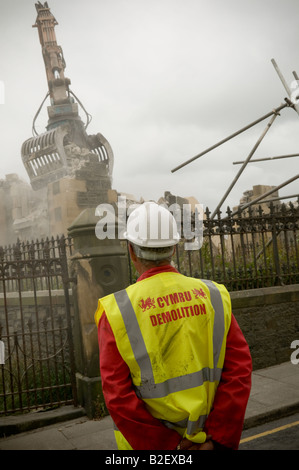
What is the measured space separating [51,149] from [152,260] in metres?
25.2

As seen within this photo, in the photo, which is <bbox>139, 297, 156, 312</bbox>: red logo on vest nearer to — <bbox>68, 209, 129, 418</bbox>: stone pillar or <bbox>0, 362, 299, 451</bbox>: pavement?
<bbox>0, 362, 299, 451</bbox>: pavement

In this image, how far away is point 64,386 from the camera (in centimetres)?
563

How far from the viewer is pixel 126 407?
1.89 m

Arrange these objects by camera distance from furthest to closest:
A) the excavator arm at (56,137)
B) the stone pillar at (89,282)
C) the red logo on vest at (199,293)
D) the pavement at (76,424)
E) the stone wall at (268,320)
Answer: the excavator arm at (56,137) → the stone wall at (268,320) → the stone pillar at (89,282) → the pavement at (76,424) → the red logo on vest at (199,293)

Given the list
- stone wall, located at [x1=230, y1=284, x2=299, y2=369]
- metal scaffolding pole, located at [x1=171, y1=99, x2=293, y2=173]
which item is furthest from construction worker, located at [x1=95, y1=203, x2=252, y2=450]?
metal scaffolding pole, located at [x1=171, y1=99, x2=293, y2=173]

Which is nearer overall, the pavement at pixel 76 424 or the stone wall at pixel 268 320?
the pavement at pixel 76 424

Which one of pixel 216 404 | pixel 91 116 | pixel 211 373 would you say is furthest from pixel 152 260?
pixel 91 116

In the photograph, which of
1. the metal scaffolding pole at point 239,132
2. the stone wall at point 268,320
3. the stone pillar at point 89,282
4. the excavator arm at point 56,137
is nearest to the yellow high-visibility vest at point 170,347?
the stone pillar at point 89,282

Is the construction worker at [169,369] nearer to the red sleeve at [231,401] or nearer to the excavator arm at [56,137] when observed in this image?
the red sleeve at [231,401]

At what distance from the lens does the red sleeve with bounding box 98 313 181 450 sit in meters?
1.89

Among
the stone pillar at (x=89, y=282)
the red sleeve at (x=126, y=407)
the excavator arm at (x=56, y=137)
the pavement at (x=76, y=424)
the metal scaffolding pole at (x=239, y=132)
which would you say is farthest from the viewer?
the excavator arm at (x=56, y=137)

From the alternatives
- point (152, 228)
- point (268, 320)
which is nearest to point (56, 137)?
point (268, 320)

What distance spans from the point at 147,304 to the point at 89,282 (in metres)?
3.59

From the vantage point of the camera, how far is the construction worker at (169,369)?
1.91m
